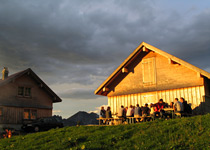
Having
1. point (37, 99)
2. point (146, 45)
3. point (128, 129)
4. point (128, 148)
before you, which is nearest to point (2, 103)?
point (37, 99)

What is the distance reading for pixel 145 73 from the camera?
22.7 meters

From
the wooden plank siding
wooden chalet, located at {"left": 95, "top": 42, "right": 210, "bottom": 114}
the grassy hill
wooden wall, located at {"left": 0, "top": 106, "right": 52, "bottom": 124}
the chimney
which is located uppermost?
the chimney

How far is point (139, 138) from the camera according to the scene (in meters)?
12.7

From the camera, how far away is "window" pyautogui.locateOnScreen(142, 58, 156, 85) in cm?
2217

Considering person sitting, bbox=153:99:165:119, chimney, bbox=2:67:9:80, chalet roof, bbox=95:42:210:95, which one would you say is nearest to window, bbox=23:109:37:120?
chimney, bbox=2:67:9:80

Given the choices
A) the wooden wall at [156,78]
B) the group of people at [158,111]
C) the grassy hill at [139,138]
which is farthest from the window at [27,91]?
the grassy hill at [139,138]

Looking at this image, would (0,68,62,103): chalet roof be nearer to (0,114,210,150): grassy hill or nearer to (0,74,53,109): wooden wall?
(0,74,53,109): wooden wall

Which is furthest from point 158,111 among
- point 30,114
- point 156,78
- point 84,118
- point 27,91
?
point 84,118

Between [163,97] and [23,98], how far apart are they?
19.6 metres

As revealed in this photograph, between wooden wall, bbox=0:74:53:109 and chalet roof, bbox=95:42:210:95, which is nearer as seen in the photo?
chalet roof, bbox=95:42:210:95

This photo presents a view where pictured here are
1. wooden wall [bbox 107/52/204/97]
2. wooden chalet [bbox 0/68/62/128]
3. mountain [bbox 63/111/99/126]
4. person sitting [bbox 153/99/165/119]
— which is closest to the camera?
person sitting [bbox 153/99/165/119]

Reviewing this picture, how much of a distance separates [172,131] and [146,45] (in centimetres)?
1062

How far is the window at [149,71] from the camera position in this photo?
2217cm

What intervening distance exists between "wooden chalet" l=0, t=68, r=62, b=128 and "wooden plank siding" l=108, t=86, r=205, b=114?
13.9 meters
